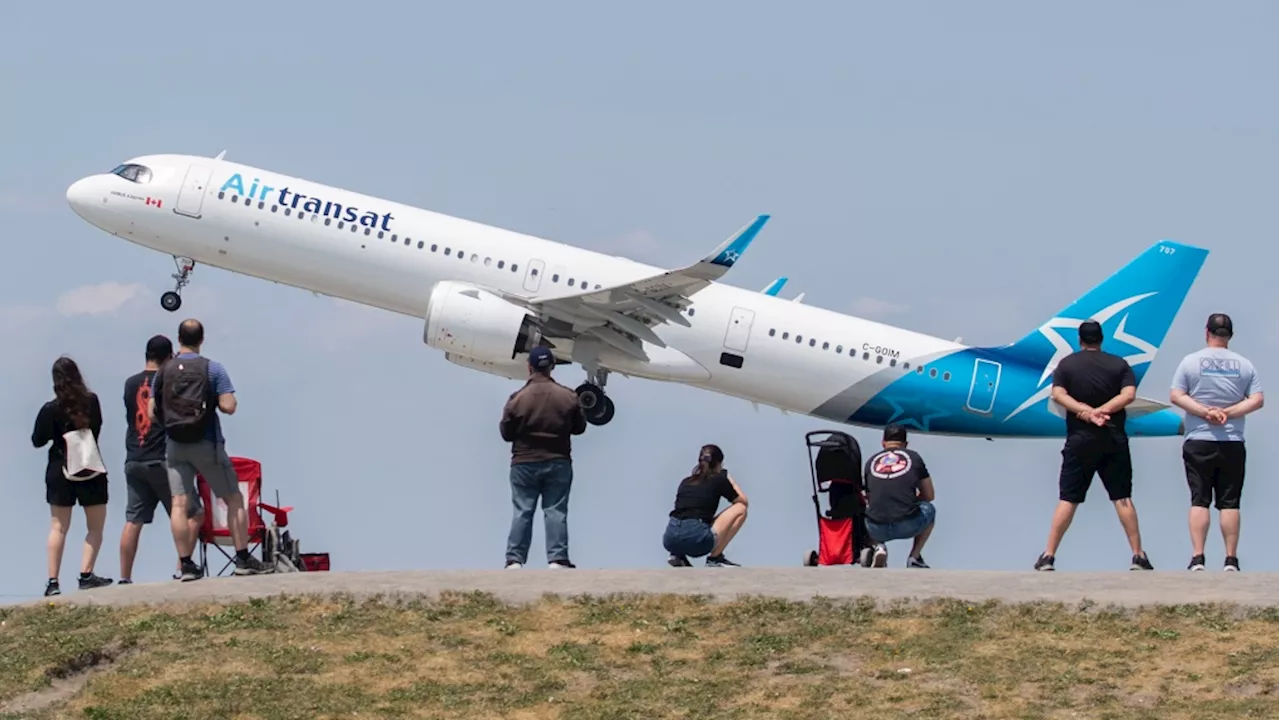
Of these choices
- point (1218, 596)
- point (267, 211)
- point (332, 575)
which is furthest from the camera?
point (267, 211)

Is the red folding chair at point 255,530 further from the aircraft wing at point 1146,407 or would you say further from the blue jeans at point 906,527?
the aircraft wing at point 1146,407

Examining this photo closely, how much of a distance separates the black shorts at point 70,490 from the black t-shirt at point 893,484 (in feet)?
26.6

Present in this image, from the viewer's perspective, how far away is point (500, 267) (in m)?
40.0

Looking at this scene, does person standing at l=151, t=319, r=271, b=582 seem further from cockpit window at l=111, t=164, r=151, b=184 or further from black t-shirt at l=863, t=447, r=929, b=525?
cockpit window at l=111, t=164, r=151, b=184

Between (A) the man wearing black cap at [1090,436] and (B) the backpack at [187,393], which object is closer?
(B) the backpack at [187,393]

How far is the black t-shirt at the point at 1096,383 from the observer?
1998 centimetres

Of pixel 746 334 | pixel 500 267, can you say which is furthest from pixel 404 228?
pixel 746 334

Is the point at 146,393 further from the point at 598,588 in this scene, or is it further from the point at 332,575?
the point at 598,588

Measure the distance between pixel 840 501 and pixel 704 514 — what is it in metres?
1.95

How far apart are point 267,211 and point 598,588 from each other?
23189mm

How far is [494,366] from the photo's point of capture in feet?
131

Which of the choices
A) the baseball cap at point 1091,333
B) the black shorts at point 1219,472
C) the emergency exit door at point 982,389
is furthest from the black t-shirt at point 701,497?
the emergency exit door at point 982,389

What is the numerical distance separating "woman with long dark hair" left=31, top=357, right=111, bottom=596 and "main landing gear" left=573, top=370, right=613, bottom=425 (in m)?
21.1

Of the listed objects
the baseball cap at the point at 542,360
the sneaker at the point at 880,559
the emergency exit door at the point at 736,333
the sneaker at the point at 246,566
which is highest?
the emergency exit door at the point at 736,333
